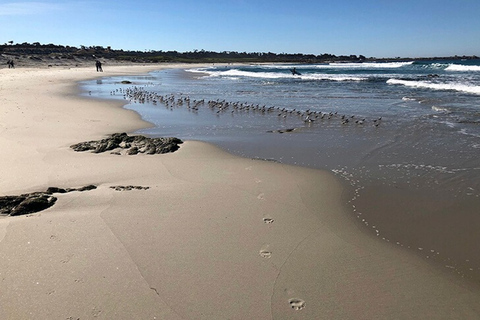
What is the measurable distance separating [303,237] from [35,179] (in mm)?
5279

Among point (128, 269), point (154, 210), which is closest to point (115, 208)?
point (154, 210)

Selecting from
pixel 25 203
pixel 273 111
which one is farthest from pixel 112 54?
pixel 25 203

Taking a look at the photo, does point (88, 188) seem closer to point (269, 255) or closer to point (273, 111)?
point (269, 255)

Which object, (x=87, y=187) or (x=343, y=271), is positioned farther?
(x=87, y=187)

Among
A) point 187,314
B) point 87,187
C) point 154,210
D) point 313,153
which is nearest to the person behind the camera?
point 187,314

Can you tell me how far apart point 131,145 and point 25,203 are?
14.0 ft

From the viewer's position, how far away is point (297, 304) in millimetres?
3484

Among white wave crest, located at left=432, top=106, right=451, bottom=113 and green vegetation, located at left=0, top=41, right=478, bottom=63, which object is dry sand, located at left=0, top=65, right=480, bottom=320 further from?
green vegetation, located at left=0, top=41, right=478, bottom=63

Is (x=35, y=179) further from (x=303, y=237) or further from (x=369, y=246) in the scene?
(x=369, y=246)

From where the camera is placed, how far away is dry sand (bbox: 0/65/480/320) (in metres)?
3.43

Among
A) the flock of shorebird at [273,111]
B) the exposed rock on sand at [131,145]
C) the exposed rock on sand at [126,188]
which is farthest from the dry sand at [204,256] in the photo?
the flock of shorebird at [273,111]

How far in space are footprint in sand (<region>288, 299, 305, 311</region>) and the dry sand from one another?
10mm

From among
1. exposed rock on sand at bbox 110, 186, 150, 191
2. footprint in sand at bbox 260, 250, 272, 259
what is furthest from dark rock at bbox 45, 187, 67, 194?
footprint in sand at bbox 260, 250, 272, 259

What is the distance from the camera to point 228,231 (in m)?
4.89
